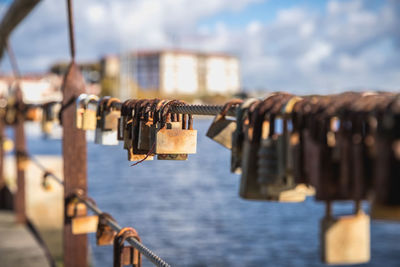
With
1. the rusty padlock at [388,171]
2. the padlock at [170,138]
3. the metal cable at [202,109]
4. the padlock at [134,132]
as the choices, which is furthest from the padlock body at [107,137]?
the rusty padlock at [388,171]

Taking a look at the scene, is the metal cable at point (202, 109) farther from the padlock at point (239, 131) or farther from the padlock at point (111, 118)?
the padlock at point (111, 118)

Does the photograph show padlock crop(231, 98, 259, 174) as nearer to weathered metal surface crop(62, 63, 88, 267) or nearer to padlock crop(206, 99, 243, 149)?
padlock crop(206, 99, 243, 149)

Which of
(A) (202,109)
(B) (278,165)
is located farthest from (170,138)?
(B) (278,165)

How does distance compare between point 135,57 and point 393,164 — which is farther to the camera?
point 135,57

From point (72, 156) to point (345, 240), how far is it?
10.5 feet

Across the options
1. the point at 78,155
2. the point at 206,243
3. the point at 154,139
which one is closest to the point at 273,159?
the point at 154,139

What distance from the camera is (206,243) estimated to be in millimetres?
20406

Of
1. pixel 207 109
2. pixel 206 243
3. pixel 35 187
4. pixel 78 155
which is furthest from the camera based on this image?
pixel 206 243

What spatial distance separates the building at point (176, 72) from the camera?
119m

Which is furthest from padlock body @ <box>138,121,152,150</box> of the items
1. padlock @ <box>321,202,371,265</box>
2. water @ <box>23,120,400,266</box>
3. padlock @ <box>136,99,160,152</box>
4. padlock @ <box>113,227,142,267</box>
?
water @ <box>23,120,400,266</box>

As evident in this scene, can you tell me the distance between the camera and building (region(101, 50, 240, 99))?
119 metres

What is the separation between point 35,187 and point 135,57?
11182 centimetres

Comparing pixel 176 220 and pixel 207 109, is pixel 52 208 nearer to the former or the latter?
pixel 207 109

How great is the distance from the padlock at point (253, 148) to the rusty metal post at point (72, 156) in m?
2.93
